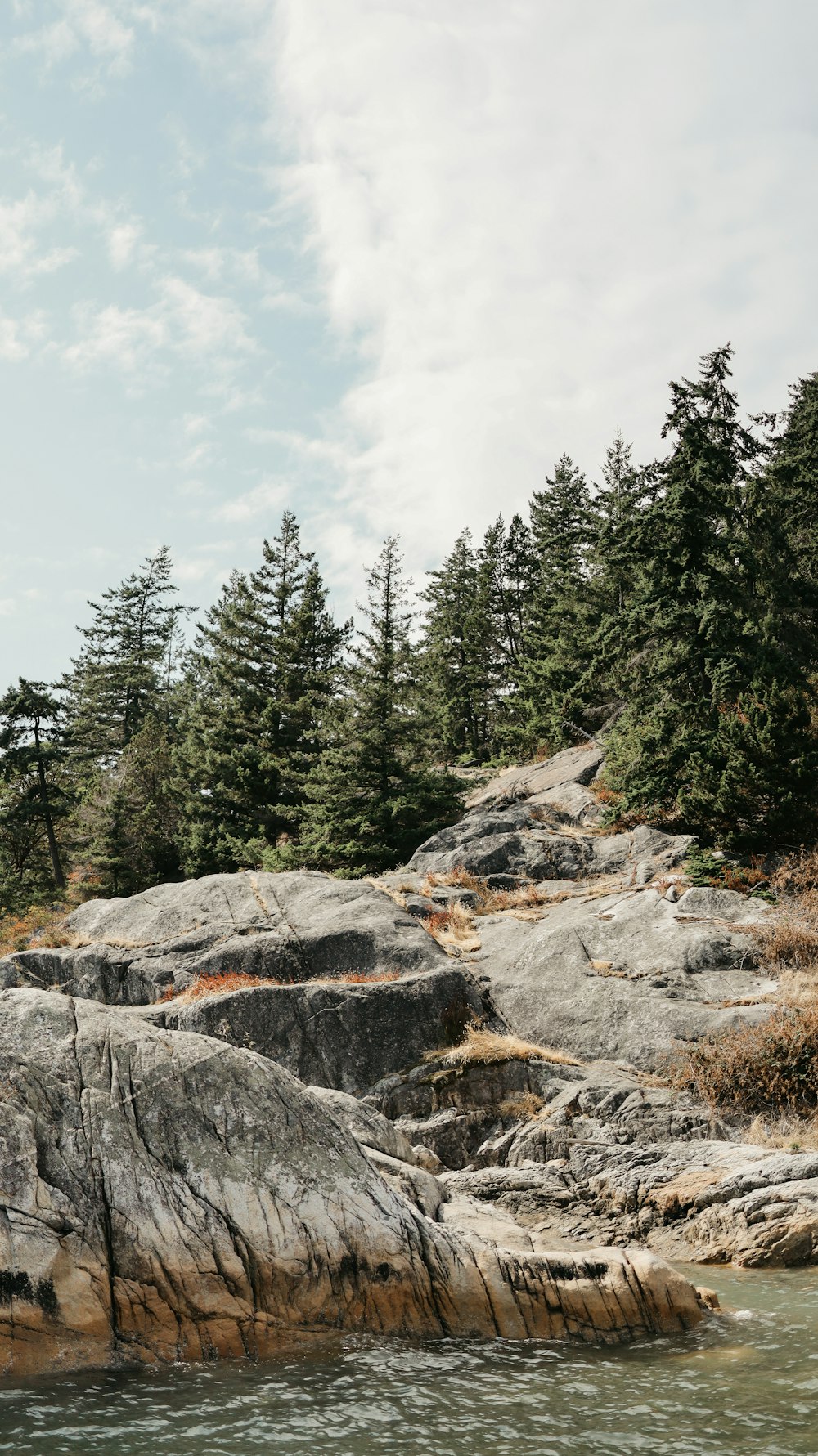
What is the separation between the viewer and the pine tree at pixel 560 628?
39.9 metres

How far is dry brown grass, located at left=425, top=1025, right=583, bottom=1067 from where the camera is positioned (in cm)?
1688

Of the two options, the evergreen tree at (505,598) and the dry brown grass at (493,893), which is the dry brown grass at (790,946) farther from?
the evergreen tree at (505,598)

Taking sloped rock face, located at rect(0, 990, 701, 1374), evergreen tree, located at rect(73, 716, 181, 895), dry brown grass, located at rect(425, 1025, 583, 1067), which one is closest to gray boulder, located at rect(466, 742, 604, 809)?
evergreen tree, located at rect(73, 716, 181, 895)

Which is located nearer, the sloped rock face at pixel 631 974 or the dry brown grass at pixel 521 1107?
the dry brown grass at pixel 521 1107

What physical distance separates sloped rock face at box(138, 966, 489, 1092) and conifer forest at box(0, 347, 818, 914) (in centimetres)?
905

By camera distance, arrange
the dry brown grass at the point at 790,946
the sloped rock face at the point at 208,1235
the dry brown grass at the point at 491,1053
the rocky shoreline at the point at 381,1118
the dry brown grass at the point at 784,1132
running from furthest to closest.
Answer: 1. the dry brown grass at the point at 790,946
2. the dry brown grass at the point at 491,1053
3. the dry brown grass at the point at 784,1132
4. the rocky shoreline at the point at 381,1118
5. the sloped rock face at the point at 208,1235

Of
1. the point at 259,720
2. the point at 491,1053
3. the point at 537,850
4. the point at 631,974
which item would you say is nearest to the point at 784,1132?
the point at 631,974

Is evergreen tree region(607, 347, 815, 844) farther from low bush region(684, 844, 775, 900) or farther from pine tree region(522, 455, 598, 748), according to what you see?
pine tree region(522, 455, 598, 748)

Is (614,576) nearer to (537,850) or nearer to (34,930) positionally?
(537,850)

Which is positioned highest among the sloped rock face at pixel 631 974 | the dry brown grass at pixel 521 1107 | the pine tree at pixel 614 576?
the pine tree at pixel 614 576

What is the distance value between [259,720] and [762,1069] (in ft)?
90.2

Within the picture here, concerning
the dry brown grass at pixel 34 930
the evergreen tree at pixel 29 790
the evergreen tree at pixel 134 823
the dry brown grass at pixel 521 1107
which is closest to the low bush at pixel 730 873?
the dry brown grass at pixel 521 1107

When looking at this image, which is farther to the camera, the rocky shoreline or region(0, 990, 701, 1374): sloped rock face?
the rocky shoreline

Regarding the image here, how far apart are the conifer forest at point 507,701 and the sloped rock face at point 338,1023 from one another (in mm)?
9054
